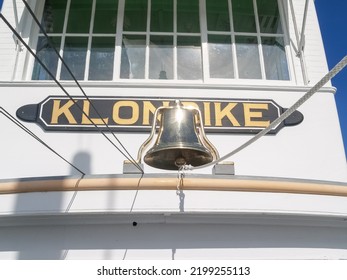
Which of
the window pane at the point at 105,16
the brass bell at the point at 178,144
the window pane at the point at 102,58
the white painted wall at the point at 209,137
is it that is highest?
the window pane at the point at 105,16

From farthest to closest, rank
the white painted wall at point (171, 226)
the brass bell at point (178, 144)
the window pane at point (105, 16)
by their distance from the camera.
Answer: the window pane at point (105, 16) → the white painted wall at point (171, 226) → the brass bell at point (178, 144)

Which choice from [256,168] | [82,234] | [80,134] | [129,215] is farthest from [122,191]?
[256,168]

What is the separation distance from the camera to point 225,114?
4.52 m

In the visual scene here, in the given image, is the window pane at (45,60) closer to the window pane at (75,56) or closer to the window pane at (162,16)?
the window pane at (75,56)

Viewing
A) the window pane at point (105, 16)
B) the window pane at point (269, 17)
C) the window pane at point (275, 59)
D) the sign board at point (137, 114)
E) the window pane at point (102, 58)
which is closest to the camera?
the sign board at point (137, 114)

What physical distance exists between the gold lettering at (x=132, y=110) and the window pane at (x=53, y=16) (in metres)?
1.76

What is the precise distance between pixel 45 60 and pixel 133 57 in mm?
1279

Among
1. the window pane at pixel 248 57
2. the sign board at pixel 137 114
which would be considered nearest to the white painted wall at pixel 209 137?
the sign board at pixel 137 114

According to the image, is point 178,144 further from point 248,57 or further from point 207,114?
point 248,57

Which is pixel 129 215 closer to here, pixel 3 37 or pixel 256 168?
pixel 256 168

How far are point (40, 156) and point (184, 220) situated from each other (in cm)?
200

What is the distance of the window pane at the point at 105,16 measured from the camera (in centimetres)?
538

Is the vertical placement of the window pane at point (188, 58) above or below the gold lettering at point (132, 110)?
above

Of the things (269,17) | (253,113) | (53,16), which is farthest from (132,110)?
(269,17)
